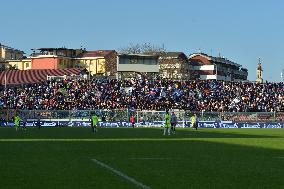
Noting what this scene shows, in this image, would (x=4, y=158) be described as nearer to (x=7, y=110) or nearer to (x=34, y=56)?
(x=7, y=110)

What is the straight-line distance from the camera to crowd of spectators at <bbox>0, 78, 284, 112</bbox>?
88.7 m

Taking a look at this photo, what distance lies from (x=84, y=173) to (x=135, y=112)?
60.6m

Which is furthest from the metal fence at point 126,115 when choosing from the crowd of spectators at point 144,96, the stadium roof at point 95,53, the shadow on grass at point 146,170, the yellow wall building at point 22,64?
the stadium roof at point 95,53

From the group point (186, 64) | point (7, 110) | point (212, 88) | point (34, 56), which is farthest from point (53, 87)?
point (186, 64)

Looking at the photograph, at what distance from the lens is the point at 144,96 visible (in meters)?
92.6

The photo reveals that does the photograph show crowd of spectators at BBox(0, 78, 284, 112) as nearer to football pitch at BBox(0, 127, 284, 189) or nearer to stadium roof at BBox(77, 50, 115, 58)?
football pitch at BBox(0, 127, 284, 189)

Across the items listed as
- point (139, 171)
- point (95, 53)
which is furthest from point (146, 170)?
point (95, 53)

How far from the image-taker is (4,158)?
22.3 metres

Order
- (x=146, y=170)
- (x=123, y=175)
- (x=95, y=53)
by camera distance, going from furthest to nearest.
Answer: (x=95, y=53)
(x=146, y=170)
(x=123, y=175)

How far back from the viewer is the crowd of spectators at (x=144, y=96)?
291ft

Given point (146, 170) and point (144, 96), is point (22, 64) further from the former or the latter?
point (146, 170)

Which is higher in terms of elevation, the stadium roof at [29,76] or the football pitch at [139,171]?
the stadium roof at [29,76]

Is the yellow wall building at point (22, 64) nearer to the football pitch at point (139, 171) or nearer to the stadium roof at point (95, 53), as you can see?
the stadium roof at point (95, 53)

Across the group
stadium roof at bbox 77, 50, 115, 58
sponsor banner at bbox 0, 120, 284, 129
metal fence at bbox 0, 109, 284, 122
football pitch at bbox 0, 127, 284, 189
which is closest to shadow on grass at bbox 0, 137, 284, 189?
football pitch at bbox 0, 127, 284, 189
